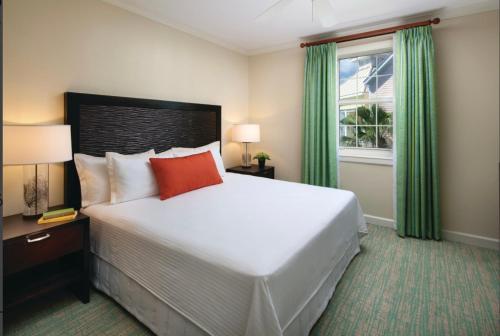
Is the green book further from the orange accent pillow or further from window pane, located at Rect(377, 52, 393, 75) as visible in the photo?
window pane, located at Rect(377, 52, 393, 75)

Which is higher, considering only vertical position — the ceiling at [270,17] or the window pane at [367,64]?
the ceiling at [270,17]

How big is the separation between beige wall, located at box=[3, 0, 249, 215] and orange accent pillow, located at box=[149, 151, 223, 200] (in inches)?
32.0

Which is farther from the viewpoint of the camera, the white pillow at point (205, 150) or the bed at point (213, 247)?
the white pillow at point (205, 150)

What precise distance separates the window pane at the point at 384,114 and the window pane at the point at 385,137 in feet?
0.23

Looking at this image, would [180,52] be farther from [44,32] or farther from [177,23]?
[44,32]

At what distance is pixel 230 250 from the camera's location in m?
1.40

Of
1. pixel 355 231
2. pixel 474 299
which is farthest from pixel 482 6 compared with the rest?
pixel 474 299

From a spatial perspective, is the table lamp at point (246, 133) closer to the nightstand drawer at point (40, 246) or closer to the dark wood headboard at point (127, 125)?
the dark wood headboard at point (127, 125)

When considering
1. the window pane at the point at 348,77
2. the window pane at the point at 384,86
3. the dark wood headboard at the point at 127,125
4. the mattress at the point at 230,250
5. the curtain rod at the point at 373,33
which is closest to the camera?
the mattress at the point at 230,250

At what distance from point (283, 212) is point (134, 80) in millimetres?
1995

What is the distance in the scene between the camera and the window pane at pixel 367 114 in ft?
11.1

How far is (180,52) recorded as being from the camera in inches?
126

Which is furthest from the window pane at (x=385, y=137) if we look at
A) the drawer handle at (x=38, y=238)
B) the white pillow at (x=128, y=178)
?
the drawer handle at (x=38, y=238)

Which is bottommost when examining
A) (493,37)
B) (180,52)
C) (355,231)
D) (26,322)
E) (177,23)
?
(26,322)
